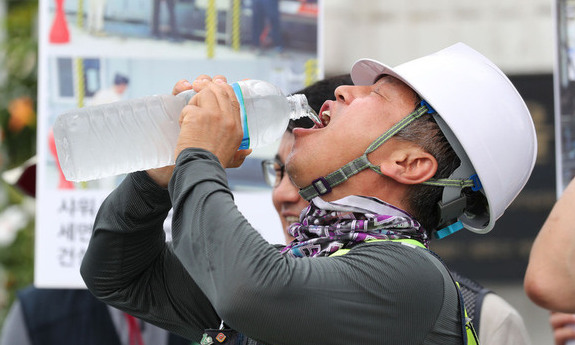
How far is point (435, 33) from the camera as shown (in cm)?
438

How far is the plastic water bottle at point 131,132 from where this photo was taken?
2.33 meters

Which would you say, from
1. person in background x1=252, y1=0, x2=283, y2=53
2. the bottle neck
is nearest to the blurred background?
person in background x1=252, y1=0, x2=283, y2=53

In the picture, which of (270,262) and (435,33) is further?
(435,33)

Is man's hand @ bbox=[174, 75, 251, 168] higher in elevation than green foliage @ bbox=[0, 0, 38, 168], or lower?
higher

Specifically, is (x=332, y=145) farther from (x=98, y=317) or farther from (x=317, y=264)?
(x=98, y=317)

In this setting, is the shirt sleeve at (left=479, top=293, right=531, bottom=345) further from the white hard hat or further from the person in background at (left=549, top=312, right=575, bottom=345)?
the white hard hat

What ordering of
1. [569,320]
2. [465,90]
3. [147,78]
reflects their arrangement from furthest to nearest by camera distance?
[147,78] → [569,320] → [465,90]

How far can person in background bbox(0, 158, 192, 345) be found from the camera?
13.1 ft

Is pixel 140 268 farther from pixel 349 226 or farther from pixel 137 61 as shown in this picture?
pixel 137 61

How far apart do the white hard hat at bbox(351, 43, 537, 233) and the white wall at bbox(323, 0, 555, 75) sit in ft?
6.71

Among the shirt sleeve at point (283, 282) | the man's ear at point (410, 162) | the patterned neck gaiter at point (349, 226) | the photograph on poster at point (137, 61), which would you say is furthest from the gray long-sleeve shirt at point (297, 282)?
the photograph on poster at point (137, 61)

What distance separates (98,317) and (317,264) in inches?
96.7

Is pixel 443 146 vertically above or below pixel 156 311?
above

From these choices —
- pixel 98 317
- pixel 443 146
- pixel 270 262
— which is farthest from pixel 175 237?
pixel 98 317
